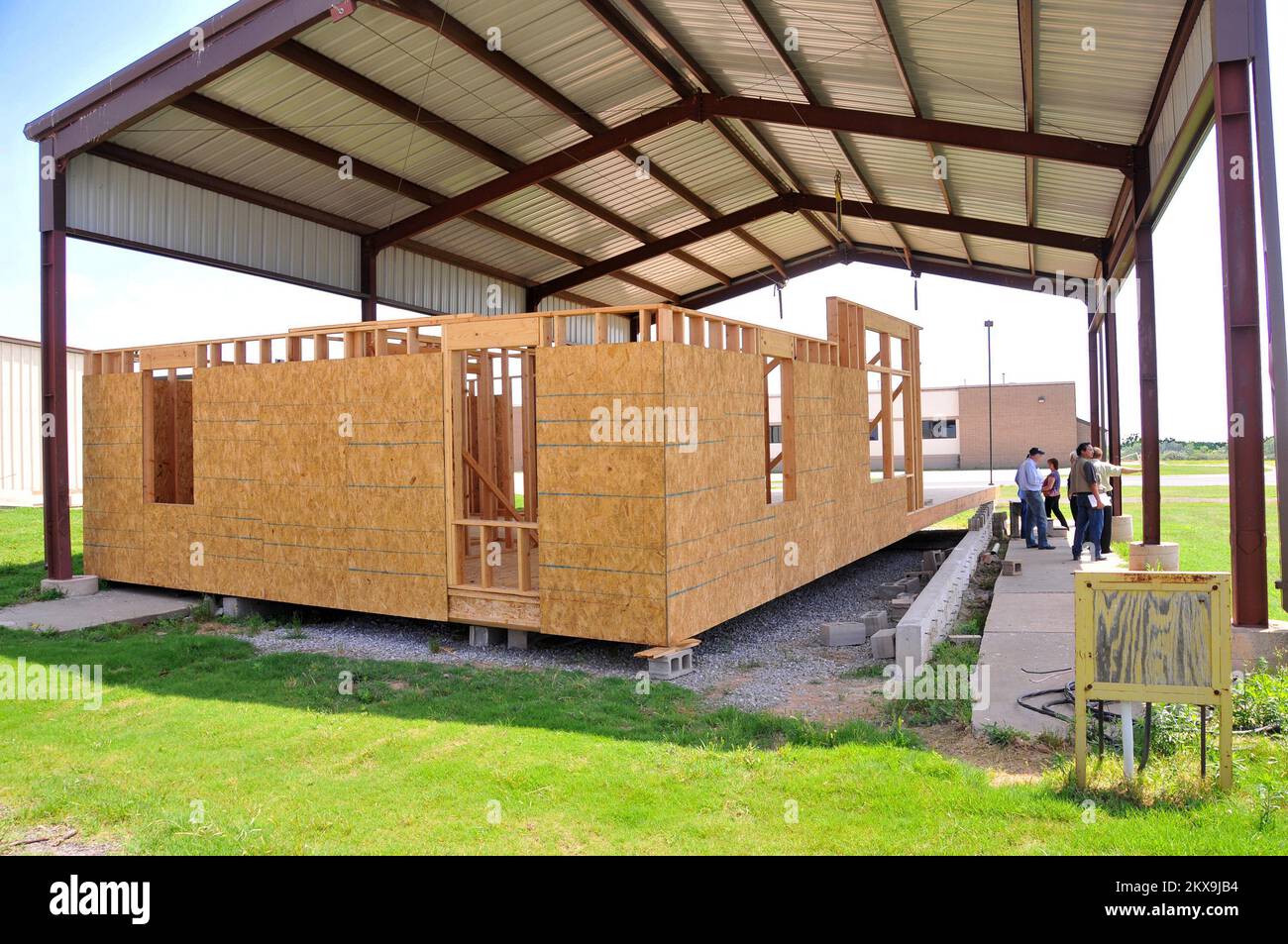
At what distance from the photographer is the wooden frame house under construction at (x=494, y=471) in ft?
28.9

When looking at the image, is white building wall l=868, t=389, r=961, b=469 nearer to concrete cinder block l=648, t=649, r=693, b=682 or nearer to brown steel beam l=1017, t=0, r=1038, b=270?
brown steel beam l=1017, t=0, r=1038, b=270

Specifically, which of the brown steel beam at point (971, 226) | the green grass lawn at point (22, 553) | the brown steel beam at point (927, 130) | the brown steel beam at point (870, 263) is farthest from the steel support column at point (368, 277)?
the brown steel beam at point (870, 263)

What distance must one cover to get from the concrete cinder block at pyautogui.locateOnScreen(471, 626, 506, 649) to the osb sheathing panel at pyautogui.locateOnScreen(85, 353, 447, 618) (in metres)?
0.45

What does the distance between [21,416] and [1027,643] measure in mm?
32904

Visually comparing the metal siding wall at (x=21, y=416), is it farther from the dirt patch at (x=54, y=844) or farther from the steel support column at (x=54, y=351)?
the dirt patch at (x=54, y=844)

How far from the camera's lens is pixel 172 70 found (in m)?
11.7

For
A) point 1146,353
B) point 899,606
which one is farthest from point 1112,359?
point 899,606

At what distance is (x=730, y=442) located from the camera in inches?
388

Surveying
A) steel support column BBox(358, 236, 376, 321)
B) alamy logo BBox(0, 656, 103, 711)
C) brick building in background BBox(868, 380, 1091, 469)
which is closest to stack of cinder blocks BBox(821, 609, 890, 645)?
alamy logo BBox(0, 656, 103, 711)

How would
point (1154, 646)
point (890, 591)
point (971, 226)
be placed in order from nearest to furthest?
1. point (1154, 646)
2. point (890, 591)
3. point (971, 226)

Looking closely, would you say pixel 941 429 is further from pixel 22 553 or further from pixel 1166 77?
pixel 22 553

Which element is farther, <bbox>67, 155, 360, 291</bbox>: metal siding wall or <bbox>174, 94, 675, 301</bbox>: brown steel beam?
<bbox>67, 155, 360, 291</bbox>: metal siding wall
